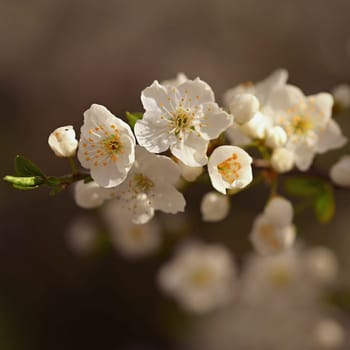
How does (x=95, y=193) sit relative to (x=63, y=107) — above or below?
above

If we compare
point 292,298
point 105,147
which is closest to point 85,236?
point 292,298

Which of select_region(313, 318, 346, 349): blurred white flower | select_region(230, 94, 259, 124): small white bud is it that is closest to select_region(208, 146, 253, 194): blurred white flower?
select_region(230, 94, 259, 124): small white bud

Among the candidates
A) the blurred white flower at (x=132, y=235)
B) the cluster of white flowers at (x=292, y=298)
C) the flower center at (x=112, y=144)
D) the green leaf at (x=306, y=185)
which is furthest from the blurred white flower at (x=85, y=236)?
the flower center at (x=112, y=144)

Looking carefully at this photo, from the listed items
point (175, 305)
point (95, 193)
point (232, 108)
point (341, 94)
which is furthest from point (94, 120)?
point (175, 305)

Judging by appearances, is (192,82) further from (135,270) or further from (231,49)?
(231,49)

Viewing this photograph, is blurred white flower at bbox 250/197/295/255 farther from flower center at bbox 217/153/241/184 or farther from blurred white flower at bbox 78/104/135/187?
blurred white flower at bbox 78/104/135/187

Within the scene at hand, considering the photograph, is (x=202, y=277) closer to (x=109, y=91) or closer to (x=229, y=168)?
(x=229, y=168)

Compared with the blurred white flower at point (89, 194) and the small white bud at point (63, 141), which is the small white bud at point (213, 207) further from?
the small white bud at point (63, 141)
